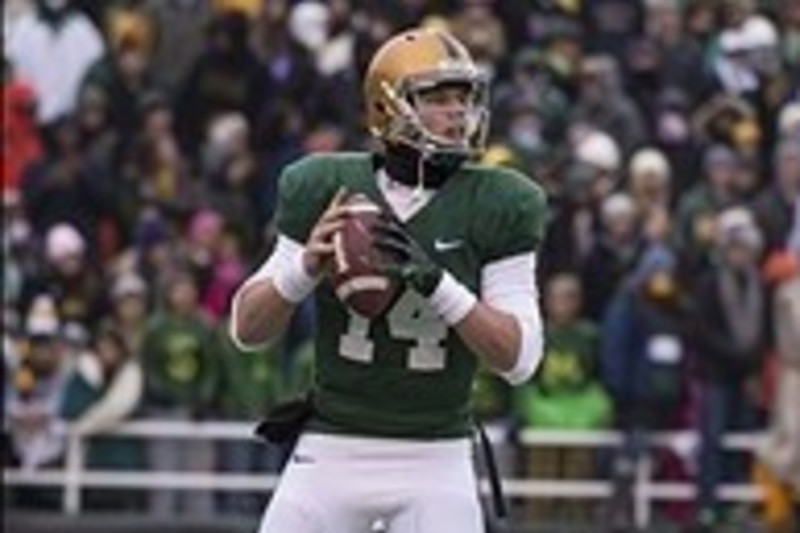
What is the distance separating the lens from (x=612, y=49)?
16.3m

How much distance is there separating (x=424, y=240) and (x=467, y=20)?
892 centimetres

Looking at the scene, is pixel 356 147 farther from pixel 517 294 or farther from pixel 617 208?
pixel 517 294

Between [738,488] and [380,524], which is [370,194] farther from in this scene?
[738,488]

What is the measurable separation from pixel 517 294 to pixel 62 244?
7.75 meters

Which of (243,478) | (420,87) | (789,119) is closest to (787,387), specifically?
(789,119)

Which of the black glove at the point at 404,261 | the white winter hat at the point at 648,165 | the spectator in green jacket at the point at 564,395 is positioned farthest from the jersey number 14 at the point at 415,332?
the white winter hat at the point at 648,165

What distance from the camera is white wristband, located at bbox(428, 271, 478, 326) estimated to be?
22.4ft

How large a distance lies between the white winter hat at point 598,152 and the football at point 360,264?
25.5 feet

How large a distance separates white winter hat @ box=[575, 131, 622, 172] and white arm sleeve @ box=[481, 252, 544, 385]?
7570mm

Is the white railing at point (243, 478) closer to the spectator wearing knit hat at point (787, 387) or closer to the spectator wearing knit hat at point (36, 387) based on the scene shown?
the spectator wearing knit hat at point (36, 387)

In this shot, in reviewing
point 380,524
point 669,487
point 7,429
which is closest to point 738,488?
point 669,487

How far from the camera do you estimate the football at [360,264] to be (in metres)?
6.84

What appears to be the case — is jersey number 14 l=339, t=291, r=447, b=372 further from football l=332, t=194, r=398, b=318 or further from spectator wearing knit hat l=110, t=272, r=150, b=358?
spectator wearing knit hat l=110, t=272, r=150, b=358

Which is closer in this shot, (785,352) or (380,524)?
(380,524)
